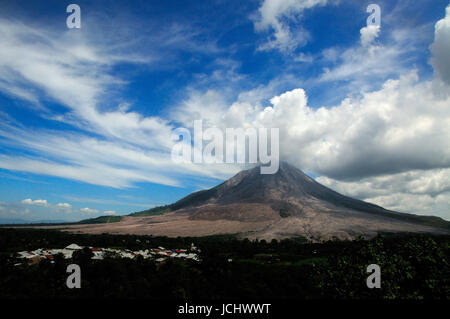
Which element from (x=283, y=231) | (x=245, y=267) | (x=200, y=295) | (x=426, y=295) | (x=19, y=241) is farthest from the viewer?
(x=283, y=231)

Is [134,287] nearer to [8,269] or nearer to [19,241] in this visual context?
[8,269]

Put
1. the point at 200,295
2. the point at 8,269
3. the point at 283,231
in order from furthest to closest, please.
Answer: the point at 283,231 → the point at 8,269 → the point at 200,295

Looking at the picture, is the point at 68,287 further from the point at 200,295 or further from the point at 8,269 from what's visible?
the point at 200,295
